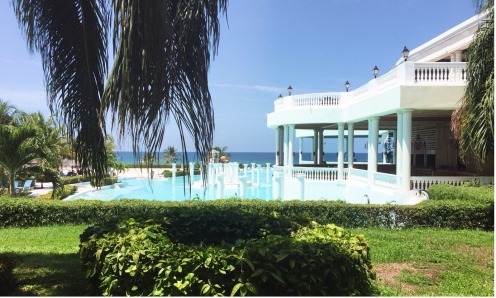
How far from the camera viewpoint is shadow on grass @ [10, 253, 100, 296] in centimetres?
402

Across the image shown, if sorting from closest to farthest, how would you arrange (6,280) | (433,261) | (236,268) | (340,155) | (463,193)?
(236,268) < (6,280) < (433,261) < (463,193) < (340,155)

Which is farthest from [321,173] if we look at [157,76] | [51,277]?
[157,76]

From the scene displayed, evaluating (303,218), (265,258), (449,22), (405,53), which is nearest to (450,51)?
(449,22)

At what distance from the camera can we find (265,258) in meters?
3.19

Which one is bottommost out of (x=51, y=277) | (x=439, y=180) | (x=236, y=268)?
(x=51, y=277)

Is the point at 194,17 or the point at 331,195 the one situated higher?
the point at 194,17

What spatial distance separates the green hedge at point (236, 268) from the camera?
312 cm

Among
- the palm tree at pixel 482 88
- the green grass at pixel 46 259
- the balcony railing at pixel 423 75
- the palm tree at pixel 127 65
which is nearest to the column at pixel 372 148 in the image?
the balcony railing at pixel 423 75

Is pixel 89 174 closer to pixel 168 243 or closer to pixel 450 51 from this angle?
pixel 168 243

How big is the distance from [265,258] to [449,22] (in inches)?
Result: 710

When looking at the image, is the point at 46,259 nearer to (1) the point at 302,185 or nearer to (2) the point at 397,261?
(2) the point at 397,261

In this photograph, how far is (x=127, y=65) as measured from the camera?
2.34 metres

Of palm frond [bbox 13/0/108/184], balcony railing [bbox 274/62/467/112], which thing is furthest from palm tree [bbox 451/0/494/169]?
palm frond [bbox 13/0/108/184]

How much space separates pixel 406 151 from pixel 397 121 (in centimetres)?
150
